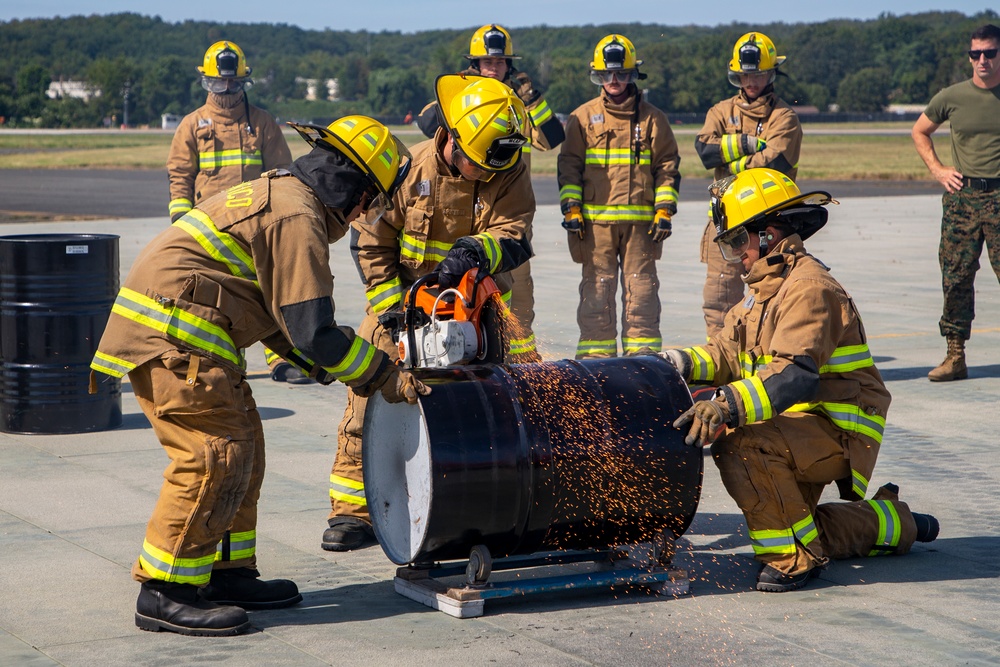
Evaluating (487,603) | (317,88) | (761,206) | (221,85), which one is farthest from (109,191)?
(317,88)

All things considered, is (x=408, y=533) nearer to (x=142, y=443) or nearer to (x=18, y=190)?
(x=142, y=443)

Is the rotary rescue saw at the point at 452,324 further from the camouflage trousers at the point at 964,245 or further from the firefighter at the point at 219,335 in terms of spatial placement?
the camouflage trousers at the point at 964,245

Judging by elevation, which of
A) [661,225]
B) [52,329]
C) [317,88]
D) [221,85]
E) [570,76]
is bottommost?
[52,329]

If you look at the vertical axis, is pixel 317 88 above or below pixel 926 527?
above

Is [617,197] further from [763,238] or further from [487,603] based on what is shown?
[487,603]

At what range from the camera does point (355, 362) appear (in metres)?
4.21

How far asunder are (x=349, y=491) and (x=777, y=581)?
1.82 m

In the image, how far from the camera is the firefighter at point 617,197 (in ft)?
28.0

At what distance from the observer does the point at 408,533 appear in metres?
4.70

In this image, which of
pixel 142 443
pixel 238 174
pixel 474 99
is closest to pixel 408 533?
pixel 474 99

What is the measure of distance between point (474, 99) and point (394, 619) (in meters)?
2.13

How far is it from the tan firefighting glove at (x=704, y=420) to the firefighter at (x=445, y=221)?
107 cm

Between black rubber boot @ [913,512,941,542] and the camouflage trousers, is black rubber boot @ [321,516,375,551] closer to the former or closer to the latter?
black rubber boot @ [913,512,941,542]

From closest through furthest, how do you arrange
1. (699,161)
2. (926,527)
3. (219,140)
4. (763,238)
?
(763,238) → (926,527) → (219,140) → (699,161)
